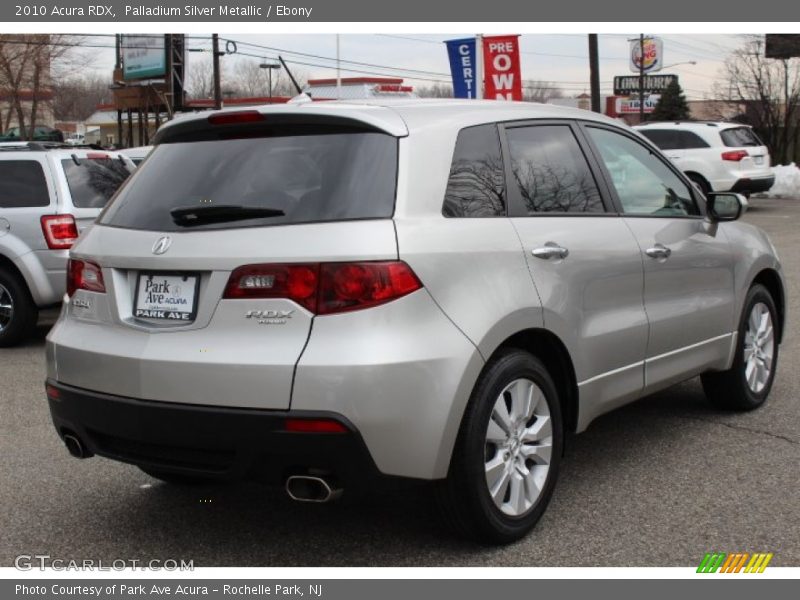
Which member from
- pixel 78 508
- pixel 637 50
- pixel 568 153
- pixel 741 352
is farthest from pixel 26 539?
pixel 637 50

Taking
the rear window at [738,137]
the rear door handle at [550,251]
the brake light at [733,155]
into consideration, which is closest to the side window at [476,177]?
the rear door handle at [550,251]

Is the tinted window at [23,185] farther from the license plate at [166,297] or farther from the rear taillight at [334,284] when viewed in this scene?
the rear taillight at [334,284]

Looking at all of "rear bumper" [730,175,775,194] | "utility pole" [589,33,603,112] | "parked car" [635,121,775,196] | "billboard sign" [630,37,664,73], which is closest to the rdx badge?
"parked car" [635,121,775,196]

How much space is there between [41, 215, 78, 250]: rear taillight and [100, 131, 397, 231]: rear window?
5.06 meters

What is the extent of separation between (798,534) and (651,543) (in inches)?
24.5

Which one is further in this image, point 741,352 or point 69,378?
point 741,352

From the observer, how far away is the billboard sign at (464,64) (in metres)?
19.7

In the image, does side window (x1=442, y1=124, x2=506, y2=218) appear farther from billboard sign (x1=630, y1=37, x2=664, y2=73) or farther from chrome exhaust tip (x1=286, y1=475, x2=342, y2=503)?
billboard sign (x1=630, y1=37, x2=664, y2=73)

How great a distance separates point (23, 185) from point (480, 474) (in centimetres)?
664

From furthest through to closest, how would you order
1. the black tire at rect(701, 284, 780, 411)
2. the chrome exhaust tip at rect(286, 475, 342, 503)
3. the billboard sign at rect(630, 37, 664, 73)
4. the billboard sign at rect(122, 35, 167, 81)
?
the billboard sign at rect(630, 37, 664, 73) → the billboard sign at rect(122, 35, 167, 81) → the black tire at rect(701, 284, 780, 411) → the chrome exhaust tip at rect(286, 475, 342, 503)

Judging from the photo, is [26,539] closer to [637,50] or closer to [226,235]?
[226,235]

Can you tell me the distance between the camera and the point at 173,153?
13.8 feet

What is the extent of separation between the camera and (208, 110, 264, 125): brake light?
3965 mm

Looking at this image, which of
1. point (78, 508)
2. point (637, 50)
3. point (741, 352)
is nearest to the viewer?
point (78, 508)
